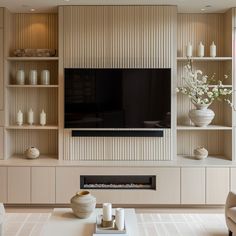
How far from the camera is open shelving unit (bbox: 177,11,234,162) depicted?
5539mm

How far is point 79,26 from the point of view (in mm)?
5207

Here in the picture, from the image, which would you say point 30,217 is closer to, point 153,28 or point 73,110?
point 73,110

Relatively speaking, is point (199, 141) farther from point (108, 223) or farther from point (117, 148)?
point (108, 223)

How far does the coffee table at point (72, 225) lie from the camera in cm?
308

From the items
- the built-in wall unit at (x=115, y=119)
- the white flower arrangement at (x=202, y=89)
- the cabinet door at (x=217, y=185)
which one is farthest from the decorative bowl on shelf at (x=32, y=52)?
the cabinet door at (x=217, y=185)

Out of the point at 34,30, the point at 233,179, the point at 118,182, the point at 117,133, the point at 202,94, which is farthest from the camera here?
the point at 34,30

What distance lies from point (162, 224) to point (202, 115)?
1.67m

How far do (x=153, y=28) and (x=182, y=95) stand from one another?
1083 mm

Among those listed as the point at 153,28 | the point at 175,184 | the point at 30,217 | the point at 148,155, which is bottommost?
the point at 30,217

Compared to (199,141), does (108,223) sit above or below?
below

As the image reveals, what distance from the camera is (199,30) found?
5.56 m

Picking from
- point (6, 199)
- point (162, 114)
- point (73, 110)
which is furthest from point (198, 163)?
point (6, 199)

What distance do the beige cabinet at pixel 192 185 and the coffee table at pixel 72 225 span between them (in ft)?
5.05

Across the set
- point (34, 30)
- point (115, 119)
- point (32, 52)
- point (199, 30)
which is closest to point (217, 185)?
point (115, 119)
